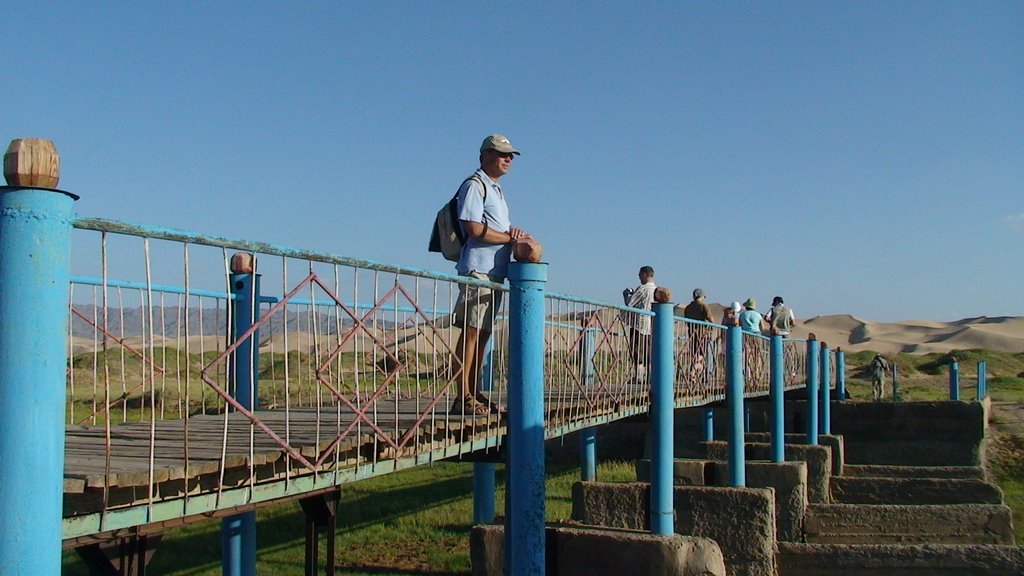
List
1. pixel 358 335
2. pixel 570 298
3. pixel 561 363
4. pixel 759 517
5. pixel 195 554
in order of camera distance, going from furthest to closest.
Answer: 1. pixel 195 554
2. pixel 759 517
3. pixel 561 363
4. pixel 570 298
5. pixel 358 335

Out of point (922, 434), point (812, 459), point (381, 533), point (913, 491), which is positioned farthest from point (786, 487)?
point (922, 434)

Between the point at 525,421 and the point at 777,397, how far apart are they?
6.29 meters

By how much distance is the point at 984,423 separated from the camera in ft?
43.7

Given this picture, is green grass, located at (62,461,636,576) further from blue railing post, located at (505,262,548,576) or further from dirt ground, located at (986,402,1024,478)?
dirt ground, located at (986,402,1024,478)

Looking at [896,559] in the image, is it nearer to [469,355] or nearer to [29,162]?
[469,355]

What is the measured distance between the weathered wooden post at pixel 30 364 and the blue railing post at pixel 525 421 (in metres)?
2.69

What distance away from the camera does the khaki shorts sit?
4.96 meters

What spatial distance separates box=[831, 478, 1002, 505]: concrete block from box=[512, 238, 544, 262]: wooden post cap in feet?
27.6

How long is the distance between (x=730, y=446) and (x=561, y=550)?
3.30m

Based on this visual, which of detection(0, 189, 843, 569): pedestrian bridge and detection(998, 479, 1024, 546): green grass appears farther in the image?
detection(998, 479, 1024, 546): green grass

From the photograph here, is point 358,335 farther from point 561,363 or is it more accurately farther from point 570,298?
point 561,363

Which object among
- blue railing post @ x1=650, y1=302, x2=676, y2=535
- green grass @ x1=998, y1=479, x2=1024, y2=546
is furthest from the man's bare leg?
green grass @ x1=998, y1=479, x2=1024, y2=546

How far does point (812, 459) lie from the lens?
1150 centimetres

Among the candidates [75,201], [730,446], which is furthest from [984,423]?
[75,201]
